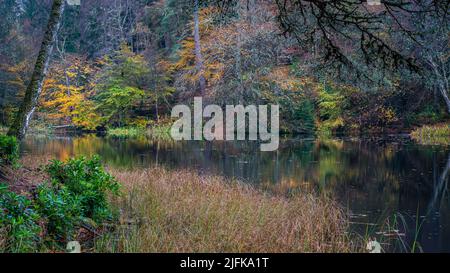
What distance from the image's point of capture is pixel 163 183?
26.9 feet

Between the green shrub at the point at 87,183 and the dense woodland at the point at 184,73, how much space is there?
16.7 metres

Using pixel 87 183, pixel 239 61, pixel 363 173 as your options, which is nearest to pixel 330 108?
pixel 239 61

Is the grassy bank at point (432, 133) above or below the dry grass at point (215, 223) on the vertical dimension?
above

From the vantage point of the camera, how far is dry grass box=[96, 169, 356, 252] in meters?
4.74

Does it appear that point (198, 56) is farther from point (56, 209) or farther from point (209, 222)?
point (56, 209)

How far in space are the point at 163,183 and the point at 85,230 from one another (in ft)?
10.4

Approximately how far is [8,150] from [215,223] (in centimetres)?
283

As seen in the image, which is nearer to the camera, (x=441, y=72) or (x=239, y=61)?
(x=441, y=72)

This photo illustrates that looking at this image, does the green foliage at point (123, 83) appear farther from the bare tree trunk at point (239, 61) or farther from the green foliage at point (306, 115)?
the green foliage at point (306, 115)

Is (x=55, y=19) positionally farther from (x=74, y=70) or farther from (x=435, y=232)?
(x=74, y=70)

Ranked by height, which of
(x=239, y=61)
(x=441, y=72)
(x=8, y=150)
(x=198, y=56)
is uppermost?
(x=198, y=56)

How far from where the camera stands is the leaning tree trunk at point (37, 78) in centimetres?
656

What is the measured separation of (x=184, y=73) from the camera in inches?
1126

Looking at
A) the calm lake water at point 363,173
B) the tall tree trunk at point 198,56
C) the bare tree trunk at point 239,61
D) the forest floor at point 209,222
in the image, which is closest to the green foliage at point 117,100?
the tall tree trunk at point 198,56
